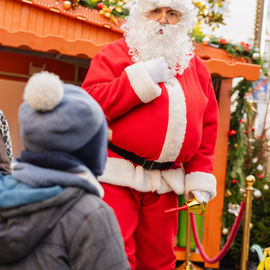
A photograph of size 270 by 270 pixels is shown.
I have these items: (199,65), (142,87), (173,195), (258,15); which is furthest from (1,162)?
(258,15)

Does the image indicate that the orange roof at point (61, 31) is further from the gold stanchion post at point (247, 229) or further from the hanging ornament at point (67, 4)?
the gold stanchion post at point (247, 229)

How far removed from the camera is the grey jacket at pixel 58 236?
1123 millimetres

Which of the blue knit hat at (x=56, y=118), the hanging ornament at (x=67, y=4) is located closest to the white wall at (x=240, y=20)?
the hanging ornament at (x=67, y=4)

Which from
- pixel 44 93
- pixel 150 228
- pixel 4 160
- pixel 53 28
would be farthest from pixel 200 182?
pixel 53 28

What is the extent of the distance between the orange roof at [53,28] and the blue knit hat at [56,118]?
2567 millimetres

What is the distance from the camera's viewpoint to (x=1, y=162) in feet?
6.57

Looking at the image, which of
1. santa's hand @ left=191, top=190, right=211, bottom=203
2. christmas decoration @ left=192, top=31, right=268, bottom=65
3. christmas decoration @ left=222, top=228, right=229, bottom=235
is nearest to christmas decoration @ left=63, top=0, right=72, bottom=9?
christmas decoration @ left=192, top=31, right=268, bottom=65

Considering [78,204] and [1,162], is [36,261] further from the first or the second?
[1,162]

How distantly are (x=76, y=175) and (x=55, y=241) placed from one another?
19cm

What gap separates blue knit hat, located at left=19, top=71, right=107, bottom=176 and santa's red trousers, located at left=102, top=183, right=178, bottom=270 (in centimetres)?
102

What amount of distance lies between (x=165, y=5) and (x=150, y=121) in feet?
2.18

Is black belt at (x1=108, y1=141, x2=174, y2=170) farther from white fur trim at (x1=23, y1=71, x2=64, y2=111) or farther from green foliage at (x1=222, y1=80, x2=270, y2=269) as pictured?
green foliage at (x1=222, y1=80, x2=270, y2=269)

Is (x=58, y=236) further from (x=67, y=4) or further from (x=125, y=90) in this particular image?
(x=67, y=4)

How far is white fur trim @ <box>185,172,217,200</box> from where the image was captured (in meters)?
2.28
